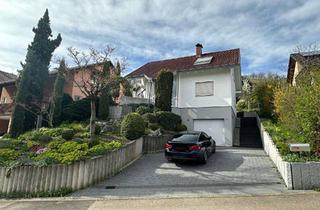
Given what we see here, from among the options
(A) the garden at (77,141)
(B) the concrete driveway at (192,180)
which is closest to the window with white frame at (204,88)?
(A) the garden at (77,141)

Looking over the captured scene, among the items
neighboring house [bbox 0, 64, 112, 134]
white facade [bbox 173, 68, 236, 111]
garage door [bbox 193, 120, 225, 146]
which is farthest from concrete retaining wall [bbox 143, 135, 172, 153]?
neighboring house [bbox 0, 64, 112, 134]

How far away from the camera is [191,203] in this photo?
6.26 metres

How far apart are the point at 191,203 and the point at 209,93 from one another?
13.4 meters

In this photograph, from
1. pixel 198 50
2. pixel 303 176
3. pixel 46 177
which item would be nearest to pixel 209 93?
pixel 198 50

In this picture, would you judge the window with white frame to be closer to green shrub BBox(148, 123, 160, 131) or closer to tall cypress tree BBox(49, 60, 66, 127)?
green shrub BBox(148, 123, 160, 131)

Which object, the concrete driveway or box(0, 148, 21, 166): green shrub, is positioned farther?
box(0, 148, 21, 166): green shrub

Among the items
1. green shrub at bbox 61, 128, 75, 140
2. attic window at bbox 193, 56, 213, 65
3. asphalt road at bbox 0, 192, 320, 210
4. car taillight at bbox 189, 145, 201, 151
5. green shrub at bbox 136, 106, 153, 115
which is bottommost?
asphalt road at bbox 0, 192, 320, 210

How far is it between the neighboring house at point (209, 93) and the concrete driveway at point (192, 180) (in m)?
6.22

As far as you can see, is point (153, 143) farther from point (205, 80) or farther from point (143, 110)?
point (205, 80)

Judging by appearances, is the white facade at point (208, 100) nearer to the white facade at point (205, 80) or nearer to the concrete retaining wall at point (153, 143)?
the white facade at point (205, 80)

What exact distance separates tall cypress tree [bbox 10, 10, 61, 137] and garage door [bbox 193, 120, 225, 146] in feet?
45.5

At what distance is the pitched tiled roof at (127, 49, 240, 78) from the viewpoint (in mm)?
19181

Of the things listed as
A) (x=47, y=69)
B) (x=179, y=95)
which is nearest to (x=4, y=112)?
(x=47, y=69)

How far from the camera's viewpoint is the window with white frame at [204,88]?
61.5 feet
